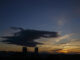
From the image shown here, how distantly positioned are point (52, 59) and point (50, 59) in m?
1.20

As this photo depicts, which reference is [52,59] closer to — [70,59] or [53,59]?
[53,59]

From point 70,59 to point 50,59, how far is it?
9274 mm

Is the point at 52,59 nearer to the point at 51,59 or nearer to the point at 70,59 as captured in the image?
the point at 51,59

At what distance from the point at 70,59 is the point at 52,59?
8.20 metres

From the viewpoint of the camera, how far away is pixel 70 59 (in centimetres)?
6172

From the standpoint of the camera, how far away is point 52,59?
6381cm

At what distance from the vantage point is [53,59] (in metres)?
63.8

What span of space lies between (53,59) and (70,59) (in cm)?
775

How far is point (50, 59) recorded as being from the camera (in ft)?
212

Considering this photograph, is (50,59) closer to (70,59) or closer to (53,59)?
(53,59)

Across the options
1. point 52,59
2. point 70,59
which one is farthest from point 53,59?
point 70,59

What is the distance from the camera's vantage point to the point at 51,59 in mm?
64750

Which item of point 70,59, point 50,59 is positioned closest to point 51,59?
point 50,59
